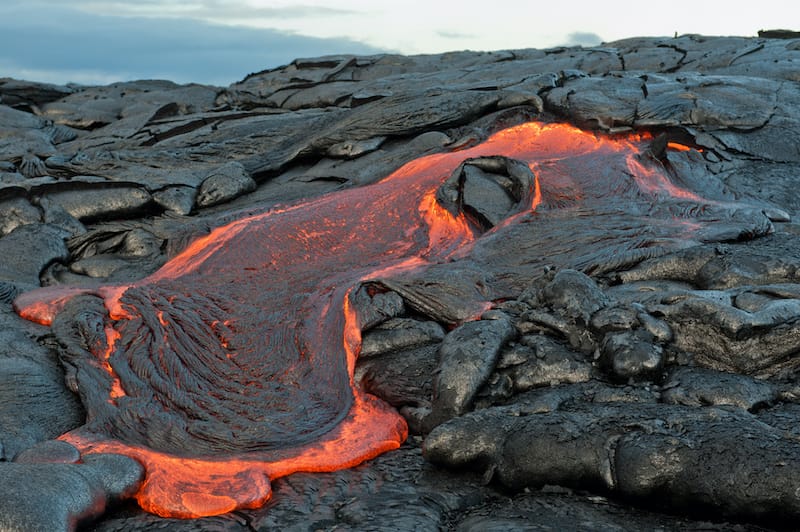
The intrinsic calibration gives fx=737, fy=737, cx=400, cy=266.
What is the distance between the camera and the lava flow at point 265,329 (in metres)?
5.30

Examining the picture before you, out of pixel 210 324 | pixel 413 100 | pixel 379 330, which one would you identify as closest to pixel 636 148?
pixel 413 100

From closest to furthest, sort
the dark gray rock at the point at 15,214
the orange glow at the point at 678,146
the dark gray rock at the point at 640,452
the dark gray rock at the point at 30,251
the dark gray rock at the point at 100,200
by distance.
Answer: the dark gray rock at the point at 640,452 < the dark gray rock at the point at 30,251 < the dark gray rock at the point at 15,214 < the orange glow at the point at 678,146 < the dark gray rock at the point at 100,200

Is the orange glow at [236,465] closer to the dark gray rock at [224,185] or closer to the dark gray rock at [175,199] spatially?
the dark gray rock at [175,199]

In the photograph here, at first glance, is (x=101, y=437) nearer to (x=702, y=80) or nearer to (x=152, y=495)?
(x=152, y=495)

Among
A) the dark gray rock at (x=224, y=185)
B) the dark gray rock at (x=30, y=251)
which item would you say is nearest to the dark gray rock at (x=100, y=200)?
the dark gray rock at (x=30, y=251)

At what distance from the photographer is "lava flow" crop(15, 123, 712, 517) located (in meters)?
5.30

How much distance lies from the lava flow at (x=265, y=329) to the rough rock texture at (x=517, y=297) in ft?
0.59

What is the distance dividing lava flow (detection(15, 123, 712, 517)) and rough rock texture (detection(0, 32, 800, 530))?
0.18 m

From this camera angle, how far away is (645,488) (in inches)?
166

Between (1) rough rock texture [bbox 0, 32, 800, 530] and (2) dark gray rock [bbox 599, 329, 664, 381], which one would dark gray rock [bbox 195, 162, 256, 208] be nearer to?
(1) rough rock texture [bbox 0, 32, 800, 530]

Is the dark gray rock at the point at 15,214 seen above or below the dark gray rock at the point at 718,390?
above

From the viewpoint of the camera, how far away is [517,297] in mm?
6777

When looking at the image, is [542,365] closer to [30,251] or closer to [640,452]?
[640,452]

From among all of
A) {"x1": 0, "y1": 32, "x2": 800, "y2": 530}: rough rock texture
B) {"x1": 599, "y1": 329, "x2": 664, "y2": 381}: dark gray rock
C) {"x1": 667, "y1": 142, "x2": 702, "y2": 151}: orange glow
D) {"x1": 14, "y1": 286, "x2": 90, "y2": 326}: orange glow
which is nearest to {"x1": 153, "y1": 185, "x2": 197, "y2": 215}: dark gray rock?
{"x1": 0, "y1": 32, "x2": 800, "y2": 530}: rough rock texture
